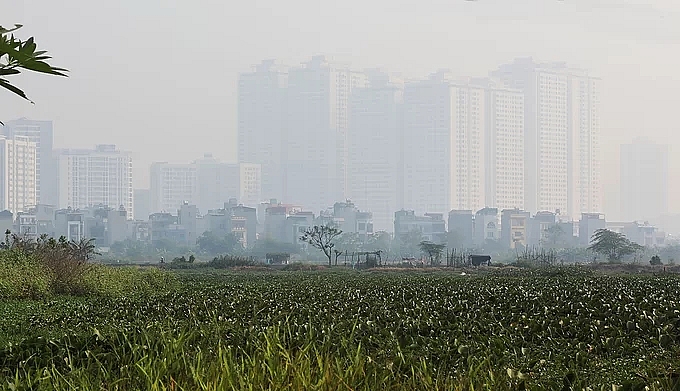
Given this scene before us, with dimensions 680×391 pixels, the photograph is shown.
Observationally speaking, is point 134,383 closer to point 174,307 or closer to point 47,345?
point 47,345

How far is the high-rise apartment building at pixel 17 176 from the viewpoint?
1779 inches

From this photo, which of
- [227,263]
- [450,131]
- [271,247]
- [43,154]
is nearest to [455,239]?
[271,247]

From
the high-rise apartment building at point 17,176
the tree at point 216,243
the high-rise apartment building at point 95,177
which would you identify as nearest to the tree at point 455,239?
the tree at point 216,243

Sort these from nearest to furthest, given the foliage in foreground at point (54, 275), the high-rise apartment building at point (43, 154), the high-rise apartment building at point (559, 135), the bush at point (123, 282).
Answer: the foliage in foreground at point (54, 275)
the bush at point (123, 282)
the high-rise apartment building at point (43, 154)
the high-rise apartment building at point (559, 135)

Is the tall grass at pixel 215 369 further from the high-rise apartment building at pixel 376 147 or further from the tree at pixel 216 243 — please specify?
the high-rise apartment building at pixel 376 147

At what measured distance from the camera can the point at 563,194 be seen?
52.1 meters

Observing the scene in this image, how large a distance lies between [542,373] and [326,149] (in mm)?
54125

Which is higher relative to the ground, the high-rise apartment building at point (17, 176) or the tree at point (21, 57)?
Result: the high-rise apartment building at point (17, 176)

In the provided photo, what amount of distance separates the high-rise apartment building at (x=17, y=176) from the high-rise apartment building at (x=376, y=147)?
1982 cm

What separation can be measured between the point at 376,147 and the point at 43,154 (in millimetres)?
21633

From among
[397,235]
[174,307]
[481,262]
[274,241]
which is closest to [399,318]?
[174,307]

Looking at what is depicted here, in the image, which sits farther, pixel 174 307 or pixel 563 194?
pixel 563 194

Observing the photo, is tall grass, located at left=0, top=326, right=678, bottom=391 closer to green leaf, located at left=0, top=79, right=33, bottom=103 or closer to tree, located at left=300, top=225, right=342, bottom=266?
green leaf, located at left=0, top=79, right=33, bottom=103

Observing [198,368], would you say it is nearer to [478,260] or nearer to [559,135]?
[478,260]
